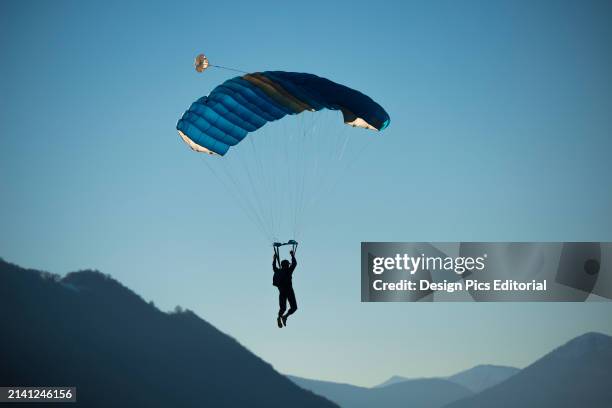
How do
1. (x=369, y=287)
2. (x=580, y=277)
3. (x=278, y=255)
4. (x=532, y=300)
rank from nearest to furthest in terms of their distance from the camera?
(x=278, y=255), (x=369, y=287), (x=532, y=300), (x=580, y=277)

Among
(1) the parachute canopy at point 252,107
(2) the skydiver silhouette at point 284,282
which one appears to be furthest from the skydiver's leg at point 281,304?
(1) the parachute canopy at point 252,107

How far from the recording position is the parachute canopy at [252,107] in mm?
35406

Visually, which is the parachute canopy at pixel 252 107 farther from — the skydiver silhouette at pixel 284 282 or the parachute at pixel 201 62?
the skydiver silhouette at pixel 284 282

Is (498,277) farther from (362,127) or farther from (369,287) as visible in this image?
(362,127)

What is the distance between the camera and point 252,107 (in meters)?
35.6

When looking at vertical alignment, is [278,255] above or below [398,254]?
below

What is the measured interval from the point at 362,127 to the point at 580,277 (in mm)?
20954

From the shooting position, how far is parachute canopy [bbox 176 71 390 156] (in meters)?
35.4

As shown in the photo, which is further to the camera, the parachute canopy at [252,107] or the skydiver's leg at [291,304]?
the parachute canopy at [252,107]

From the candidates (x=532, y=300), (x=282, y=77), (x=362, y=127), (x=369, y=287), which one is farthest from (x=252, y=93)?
(x=532, y=300)

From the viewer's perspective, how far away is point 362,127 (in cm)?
3594

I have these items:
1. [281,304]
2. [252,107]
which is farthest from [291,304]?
[252,107]

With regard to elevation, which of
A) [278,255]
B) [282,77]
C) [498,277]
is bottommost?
[278,255]

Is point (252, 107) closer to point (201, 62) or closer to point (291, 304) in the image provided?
point (201, 62)
